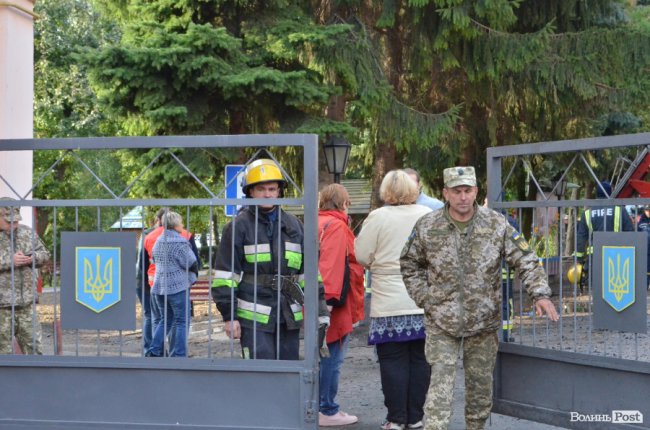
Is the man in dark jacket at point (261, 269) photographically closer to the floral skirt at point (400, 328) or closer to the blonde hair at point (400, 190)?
the floral skirt at point (400, 328)

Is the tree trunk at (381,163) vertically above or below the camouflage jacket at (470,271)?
above

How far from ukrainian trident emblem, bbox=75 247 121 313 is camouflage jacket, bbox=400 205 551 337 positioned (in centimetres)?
184

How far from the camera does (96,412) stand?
5.97 metres

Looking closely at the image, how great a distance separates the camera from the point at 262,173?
598cm

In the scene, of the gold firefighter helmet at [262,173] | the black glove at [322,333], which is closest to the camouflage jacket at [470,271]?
the black glove at [322,333]

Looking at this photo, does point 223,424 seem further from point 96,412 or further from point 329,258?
point 329,258

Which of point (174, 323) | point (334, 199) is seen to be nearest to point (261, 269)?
point (334, 199)

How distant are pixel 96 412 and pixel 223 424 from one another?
A: 2.65 ft

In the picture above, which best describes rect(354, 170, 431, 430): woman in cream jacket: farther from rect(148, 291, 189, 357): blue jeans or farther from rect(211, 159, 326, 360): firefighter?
rect(148, 291, 189, 357): blue jeans

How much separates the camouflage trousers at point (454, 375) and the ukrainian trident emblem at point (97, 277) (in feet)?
6.42

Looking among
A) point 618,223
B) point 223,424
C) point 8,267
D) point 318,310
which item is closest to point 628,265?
point 618,223

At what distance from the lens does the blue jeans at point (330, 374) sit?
7418mm

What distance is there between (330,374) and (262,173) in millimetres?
2118

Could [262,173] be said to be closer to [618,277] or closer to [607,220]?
[618,277]
